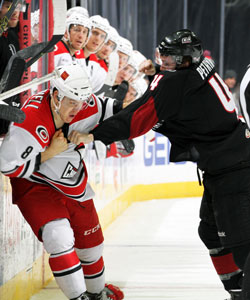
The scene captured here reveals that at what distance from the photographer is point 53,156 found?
278 cm

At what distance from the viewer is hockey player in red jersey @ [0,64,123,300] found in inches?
106

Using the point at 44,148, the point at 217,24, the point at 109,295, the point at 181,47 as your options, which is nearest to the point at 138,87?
the point at 109,295

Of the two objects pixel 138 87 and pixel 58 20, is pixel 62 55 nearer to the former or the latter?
pixel 58 20

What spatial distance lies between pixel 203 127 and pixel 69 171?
1.91 ft

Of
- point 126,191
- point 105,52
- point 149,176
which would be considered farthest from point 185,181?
point 105,52

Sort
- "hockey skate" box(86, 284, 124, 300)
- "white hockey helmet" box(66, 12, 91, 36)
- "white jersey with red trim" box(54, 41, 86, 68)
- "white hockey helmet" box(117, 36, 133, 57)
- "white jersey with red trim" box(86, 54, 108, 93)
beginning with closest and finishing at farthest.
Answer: "hockey skate" box(86, 284, 124, 300) → "white jersey with red trim" box(54, 41, 86, 68) → "white hockey helmet" box(66, 12, 91, 36) → "white jersey with red trim" box(86, 54, 108, 93) → "white hockey helmet" box(117, 36, 133, 57)

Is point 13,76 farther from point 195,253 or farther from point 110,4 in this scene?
point 110,4

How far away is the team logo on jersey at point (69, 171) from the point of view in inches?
113

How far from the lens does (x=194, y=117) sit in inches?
113

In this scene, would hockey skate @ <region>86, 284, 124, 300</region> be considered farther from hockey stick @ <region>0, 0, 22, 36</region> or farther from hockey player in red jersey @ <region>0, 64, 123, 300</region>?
hockey stick @ <region>0, 0, 22, 36</region>

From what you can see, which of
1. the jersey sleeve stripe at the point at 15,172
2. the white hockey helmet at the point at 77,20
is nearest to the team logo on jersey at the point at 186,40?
the jersey sleeve stripe at the point at 15,172

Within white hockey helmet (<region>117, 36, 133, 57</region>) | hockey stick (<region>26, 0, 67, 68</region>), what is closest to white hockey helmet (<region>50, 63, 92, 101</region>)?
hockey stick (<region>26, 0, 67, 68</region>)

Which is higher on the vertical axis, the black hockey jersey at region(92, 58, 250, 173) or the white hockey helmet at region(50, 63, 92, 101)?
the white hockey helmet at region(50, 63, 92, 101)

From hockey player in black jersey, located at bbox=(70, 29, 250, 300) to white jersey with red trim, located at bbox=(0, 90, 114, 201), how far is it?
105 mm
